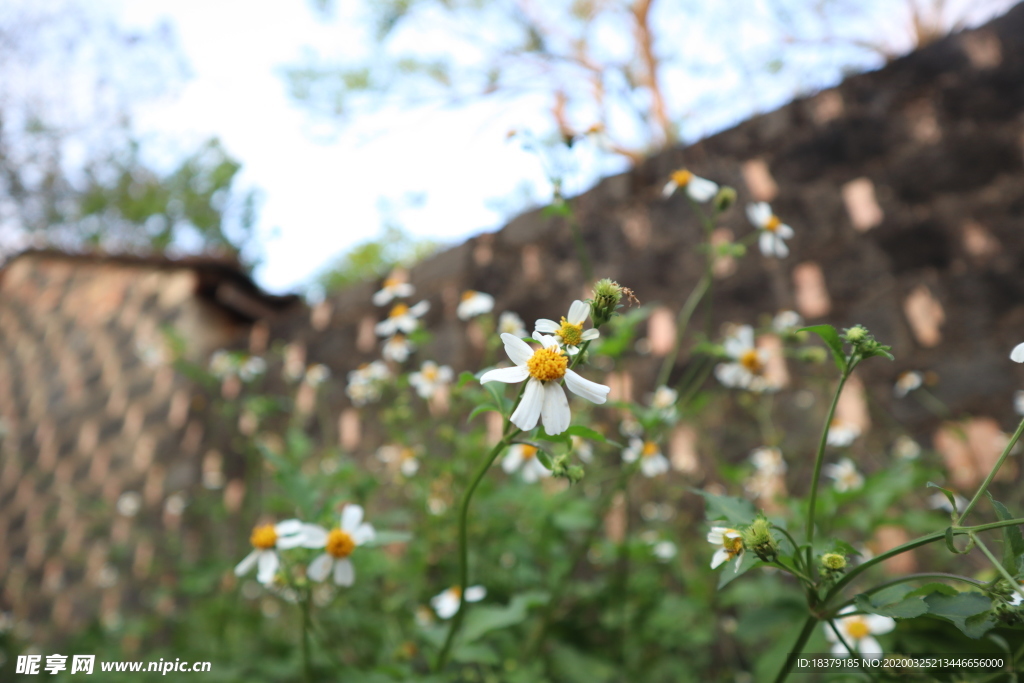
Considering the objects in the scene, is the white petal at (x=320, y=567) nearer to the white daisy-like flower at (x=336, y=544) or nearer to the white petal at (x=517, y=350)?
the white daisy-like flower at (x=336, y=544)

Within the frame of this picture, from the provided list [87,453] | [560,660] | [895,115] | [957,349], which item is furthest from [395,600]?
[87,453]

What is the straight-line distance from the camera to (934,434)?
1.64m

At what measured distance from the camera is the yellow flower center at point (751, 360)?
4.48 feet

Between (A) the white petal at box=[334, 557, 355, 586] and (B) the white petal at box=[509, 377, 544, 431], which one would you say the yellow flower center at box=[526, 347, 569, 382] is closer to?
(B) the white petal at box=[509, 377, 544, 431]

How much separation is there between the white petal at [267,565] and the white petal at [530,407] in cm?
55

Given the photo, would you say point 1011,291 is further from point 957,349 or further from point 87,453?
point 87,453

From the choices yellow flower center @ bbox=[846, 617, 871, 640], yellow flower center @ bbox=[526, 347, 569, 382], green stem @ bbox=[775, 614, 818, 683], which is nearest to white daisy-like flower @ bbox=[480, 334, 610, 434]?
yellow flower center @ bbox=[526, 347, 569, 382]

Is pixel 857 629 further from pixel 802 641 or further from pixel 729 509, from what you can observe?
pixel 729 509

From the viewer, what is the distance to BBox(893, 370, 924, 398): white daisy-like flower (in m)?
1.55

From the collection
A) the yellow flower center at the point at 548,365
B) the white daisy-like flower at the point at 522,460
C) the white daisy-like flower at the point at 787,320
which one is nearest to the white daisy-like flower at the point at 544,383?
the yellow flower center at the point at 548,365

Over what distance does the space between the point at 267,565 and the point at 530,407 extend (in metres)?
0.59

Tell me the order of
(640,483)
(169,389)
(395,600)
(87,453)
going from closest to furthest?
(395,600), (640,483), (169,389), (87,453)

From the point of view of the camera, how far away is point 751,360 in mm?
1369

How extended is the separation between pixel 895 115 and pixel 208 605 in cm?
264
